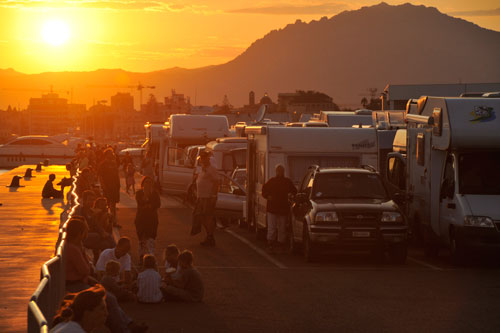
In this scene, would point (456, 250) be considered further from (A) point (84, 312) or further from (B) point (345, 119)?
(B) point (345, 119)

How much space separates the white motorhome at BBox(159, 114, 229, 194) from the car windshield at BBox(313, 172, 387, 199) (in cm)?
1805

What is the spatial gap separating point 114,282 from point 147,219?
204 inches

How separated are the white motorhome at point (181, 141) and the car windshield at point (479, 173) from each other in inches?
775

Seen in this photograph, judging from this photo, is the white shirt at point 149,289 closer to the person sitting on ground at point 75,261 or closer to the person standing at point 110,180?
the person sitting on ground at point 75,261

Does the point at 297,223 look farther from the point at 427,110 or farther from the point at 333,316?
the point at 333,316

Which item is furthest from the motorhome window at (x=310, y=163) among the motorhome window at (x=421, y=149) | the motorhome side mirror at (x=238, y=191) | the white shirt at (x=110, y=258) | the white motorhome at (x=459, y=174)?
the white shirt at (x=110, y=258)

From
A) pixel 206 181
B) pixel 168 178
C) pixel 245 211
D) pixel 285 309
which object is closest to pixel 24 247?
pixel 206 181

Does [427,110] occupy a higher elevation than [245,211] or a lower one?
higher

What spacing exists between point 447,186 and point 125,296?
793 centimetres

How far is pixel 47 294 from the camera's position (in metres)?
9.57

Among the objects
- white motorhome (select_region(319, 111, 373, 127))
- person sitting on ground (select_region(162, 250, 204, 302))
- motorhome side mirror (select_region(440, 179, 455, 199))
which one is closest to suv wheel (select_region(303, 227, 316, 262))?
motorhome side mirror (select_region(440, 179, 455, 199))

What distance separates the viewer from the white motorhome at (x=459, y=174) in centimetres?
1897

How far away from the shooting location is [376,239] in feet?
63.8

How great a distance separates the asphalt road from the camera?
13.0 metres
